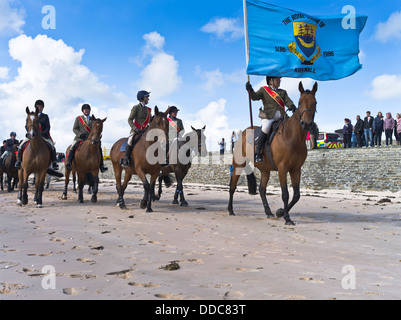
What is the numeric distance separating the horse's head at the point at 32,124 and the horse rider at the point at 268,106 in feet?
20.0

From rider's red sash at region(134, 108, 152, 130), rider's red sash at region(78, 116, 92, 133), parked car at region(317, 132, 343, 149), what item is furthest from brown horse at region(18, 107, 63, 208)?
parked car at region(317, 132, 343, 149)

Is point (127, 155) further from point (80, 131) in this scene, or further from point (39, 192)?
point (80, 131)

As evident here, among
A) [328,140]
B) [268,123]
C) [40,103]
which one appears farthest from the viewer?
[328,140]

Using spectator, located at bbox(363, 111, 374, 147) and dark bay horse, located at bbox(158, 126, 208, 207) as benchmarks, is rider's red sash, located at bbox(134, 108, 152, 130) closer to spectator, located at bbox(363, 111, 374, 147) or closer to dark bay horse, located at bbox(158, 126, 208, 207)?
dark bay horse, located at bbox(158, 126, 208, 207)

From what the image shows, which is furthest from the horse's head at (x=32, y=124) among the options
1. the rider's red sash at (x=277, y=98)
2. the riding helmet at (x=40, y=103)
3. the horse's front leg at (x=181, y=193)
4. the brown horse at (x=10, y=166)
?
the brown horse at (x=10, y=166)

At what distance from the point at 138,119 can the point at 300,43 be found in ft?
16.7

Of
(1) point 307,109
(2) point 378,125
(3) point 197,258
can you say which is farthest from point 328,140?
(3) point 197,258

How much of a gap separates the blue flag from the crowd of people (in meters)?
10.5

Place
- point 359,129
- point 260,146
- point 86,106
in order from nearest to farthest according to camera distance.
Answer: point 260,146 < point 86,106 < point 359,129

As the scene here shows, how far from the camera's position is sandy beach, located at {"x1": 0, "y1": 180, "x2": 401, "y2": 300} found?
120 inches

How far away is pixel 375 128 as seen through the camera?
1977 centimetres

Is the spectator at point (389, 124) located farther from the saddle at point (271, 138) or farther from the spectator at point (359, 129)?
the saddle at point (271, 138)

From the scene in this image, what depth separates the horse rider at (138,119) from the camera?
9805 mm
